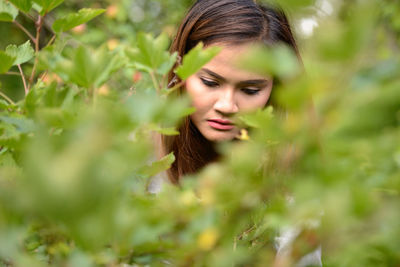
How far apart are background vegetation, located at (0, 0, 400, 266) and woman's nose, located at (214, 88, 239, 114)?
845 millimetres

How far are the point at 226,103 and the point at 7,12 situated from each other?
76 cm

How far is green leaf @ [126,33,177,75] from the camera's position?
528 mm

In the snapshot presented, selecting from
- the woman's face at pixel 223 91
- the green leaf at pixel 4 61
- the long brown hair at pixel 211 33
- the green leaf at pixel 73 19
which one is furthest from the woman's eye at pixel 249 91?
the green leaf at pixel 4 61

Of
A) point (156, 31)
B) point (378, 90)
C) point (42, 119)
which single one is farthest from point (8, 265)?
point (156, 31)

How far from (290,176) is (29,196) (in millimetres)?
207

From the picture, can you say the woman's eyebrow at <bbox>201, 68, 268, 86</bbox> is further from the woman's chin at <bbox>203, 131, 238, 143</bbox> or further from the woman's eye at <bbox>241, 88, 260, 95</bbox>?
the woman's chin at <bbox>203, 131, 238, 143</bbox>

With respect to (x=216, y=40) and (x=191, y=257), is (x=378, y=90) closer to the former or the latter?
(x=191, y=257)

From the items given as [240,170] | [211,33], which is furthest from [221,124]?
[240,170]

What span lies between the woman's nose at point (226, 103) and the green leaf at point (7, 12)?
735mm

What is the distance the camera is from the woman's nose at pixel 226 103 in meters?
1.37

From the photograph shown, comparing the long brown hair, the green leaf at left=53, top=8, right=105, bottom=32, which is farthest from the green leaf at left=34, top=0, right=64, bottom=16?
the long brown hair

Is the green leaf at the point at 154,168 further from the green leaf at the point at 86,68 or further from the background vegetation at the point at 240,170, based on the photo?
the green leaf at the point at 86,68

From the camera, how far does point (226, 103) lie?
54.2 inches

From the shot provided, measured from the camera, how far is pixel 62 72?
52 cm
